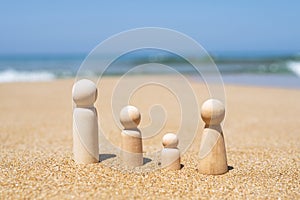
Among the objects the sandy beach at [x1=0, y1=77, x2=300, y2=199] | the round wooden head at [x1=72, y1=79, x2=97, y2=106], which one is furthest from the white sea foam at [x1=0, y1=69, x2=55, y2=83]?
the round wooden head at [x1=72, y1=79, x2=97, y2=106]

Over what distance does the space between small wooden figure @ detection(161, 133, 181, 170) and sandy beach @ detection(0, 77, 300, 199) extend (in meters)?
0.08

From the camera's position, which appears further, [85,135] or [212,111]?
[85,135]

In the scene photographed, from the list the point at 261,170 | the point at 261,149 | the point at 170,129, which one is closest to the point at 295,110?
the point at 170,129

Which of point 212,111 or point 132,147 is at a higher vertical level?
point 212,111

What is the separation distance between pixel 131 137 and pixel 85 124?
48 centimetres

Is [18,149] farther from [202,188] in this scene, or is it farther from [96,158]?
[202,188]

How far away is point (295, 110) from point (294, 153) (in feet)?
17.0

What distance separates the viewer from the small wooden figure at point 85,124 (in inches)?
149

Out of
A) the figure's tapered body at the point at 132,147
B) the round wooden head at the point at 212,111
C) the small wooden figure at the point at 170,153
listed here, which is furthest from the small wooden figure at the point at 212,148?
the figure's tapered body at the point at 132,147

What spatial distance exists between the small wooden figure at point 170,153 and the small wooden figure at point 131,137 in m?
0.25

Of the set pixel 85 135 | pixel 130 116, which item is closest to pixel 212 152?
pixel 130 116

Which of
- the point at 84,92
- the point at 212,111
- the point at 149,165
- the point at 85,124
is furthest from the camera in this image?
the point at 149,165

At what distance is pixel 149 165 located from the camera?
4125 mm

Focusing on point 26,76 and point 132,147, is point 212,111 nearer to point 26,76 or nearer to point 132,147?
point 132,147
